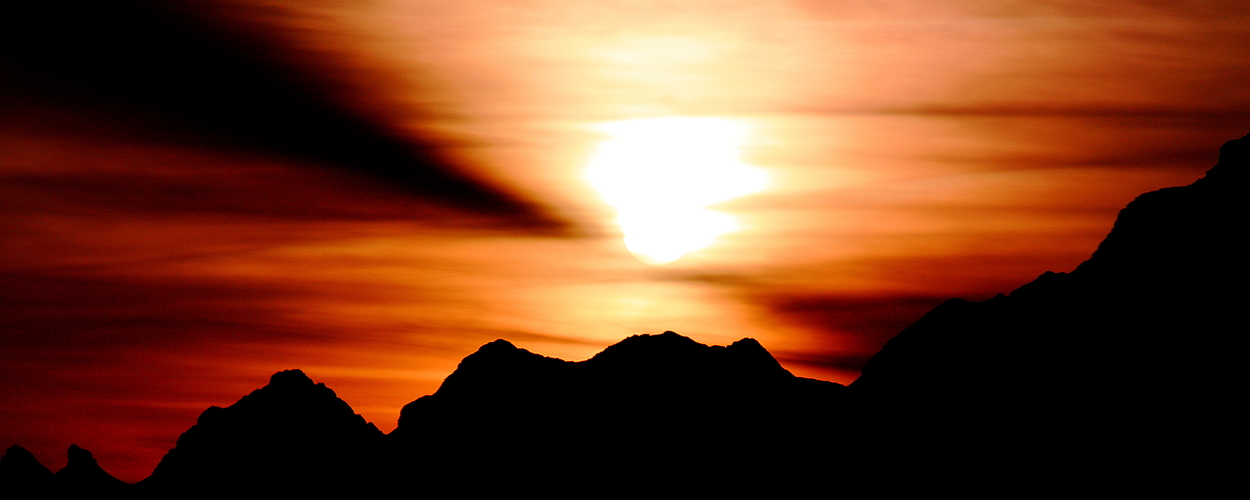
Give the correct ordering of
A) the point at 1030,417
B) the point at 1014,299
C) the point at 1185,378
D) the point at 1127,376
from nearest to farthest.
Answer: the point at 1185,378 < the point at 1127,376 < the point at 1030,417 < the point at 1014,299

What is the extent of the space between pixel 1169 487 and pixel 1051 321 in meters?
48.8

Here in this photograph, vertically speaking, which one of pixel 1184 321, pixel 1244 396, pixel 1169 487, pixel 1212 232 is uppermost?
pixel 1212 232

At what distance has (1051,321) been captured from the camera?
166500 millimetres

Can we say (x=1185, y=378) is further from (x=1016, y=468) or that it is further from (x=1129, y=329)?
(x=1016, y=468)

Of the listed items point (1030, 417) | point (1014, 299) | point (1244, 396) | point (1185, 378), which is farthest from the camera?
point (1014, 299)

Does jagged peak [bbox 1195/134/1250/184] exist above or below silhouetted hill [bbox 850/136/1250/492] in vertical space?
above

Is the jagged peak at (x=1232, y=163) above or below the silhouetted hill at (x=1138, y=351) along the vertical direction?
above

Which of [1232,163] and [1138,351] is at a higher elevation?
[1232,163]

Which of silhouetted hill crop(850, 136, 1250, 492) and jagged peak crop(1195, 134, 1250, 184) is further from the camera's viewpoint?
jagged peak crop(1195, 134, 1250, 184)

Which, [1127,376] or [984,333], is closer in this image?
[1127,376]

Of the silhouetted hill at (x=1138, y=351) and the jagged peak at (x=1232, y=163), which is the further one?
the jagged peak at (x=1232, y=163)

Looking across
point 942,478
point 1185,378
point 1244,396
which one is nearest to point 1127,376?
point 1185,378

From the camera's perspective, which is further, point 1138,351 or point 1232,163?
point 1138,351

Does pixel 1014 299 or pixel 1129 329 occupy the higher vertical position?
pixel 1014 299
